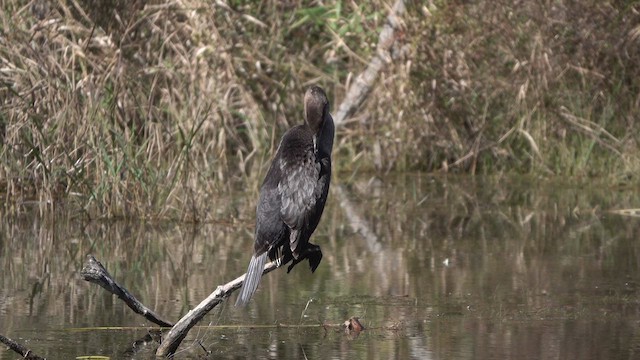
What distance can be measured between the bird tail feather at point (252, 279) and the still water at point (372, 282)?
0.32 meters

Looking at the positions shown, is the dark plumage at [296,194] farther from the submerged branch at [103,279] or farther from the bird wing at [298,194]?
the submerged branch at [103,279]

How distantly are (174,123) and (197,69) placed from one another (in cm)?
183

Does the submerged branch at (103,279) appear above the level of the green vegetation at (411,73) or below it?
below

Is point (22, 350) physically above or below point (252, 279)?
below

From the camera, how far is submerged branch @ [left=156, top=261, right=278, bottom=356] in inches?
240

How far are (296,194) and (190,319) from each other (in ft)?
2.63

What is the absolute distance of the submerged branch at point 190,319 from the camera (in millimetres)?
6090

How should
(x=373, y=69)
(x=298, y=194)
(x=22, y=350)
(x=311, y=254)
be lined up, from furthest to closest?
(x=373, y=69) → (x=311, y=254) → (x=298, y=194) → (x=22, y=350)

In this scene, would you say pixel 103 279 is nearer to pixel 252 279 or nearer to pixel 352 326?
pixel 252 279

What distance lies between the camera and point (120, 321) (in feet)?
23.1

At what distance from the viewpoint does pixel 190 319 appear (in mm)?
6109

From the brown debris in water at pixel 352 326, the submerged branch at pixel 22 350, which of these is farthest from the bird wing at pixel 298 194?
the submerged branch at pixel 22 350

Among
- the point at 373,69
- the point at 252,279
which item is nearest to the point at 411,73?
the point at 373,69

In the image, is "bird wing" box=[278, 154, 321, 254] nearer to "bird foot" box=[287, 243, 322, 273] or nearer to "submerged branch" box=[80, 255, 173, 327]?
"bird foot" box=[287, 243, 322, 273]
